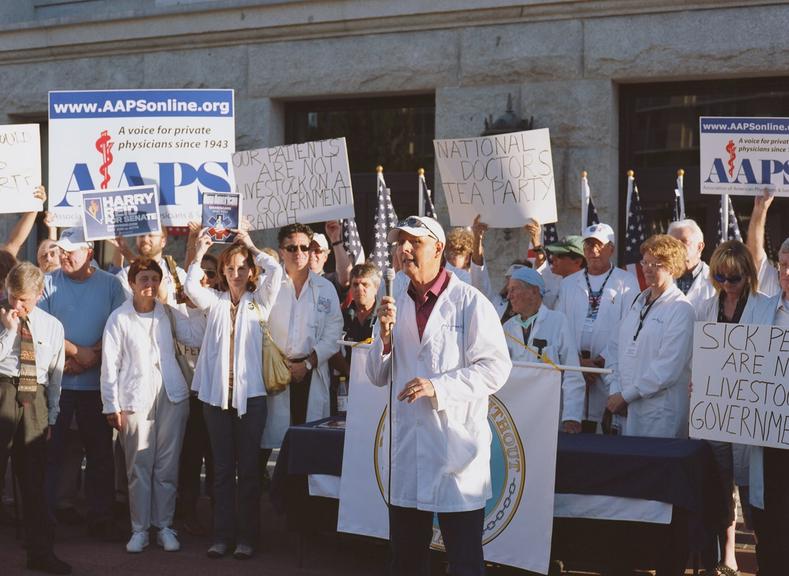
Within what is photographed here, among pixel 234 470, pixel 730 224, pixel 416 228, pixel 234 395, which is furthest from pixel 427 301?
pixel 730 224

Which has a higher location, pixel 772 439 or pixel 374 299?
pixel 374 299

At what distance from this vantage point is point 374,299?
8203 millimetres

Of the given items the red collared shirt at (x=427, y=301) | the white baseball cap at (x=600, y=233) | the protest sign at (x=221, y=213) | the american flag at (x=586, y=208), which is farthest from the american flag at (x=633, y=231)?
the red collared shirt at (x=427, y=301)

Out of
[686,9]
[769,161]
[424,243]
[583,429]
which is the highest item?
[686,9]

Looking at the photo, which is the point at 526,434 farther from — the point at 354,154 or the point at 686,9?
the point at 354,154

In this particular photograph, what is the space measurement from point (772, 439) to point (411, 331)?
85.4 inches

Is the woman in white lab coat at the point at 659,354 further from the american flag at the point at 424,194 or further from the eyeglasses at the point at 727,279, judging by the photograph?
the american flag at the point at 424,194

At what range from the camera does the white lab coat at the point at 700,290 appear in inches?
288

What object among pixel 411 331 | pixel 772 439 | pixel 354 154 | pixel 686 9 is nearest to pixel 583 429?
pixel 772 439

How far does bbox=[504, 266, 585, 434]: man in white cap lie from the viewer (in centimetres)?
704

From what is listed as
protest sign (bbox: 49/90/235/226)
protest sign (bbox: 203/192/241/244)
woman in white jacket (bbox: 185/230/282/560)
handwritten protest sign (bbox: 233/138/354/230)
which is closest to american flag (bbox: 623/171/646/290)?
handwritten protest sign (bbox: 233/138/354/230)

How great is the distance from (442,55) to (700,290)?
15.1 feet

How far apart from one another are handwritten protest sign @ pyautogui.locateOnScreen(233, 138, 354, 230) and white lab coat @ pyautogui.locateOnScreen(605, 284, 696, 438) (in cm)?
282

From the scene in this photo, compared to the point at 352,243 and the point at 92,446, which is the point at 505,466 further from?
the point at 352,243
